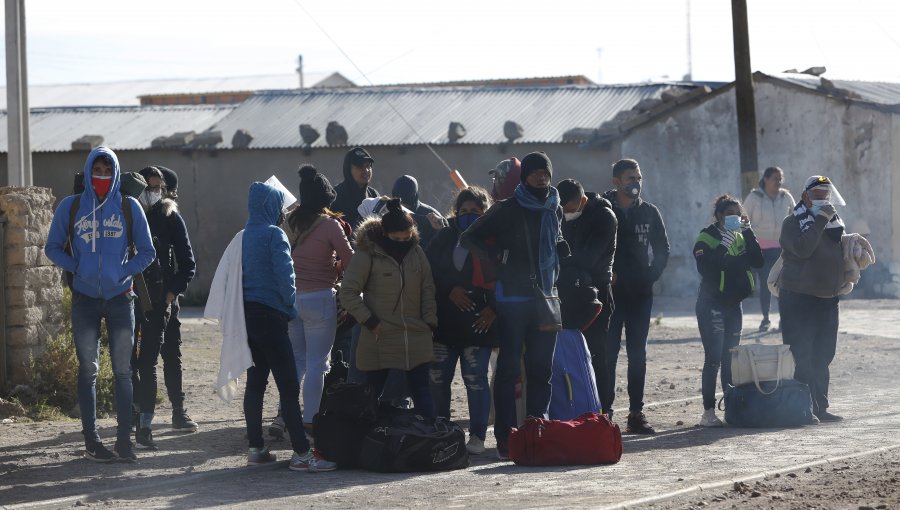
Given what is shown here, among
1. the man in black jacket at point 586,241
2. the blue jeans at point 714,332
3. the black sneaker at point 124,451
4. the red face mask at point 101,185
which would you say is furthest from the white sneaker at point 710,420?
the red face mask at point 101,185

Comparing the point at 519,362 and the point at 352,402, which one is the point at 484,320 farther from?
the point at 352,402

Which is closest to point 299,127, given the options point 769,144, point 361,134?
point 361,134

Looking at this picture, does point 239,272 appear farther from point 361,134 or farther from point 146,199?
point 361,134

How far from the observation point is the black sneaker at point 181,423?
10.6m

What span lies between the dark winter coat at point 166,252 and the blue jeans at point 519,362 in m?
2.33

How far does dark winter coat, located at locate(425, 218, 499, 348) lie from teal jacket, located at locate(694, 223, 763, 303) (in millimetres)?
2224

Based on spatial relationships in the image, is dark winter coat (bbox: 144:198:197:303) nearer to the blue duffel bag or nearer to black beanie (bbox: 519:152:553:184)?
black beanie (bbox: 519:152:553:184)

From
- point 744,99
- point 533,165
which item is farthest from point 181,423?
point 744,99

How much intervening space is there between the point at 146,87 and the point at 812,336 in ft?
179

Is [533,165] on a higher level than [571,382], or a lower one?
higher

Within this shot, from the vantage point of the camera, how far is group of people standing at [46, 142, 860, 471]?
888 cm

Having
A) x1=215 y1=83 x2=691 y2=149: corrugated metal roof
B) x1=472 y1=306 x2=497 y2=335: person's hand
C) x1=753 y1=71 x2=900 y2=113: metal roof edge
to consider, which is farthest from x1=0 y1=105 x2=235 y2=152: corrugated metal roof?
x1=472 y1=306 x2=497 y2=335: person's hand

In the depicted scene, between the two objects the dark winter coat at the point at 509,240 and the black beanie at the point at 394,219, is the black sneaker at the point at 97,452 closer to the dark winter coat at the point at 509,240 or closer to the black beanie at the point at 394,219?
the black beanie at the point at 394,219

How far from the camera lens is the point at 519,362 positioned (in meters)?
9.30
